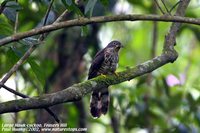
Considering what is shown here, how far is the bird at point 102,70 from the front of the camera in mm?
4410

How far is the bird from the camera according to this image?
14.5 ft

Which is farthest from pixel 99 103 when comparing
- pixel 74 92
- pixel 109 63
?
pixel 74 92

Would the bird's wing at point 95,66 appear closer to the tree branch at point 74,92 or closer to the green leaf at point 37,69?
the tree branch at point 74,92

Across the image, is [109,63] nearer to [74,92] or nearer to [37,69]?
[37,69]

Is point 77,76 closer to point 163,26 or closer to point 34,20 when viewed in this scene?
point 34,20

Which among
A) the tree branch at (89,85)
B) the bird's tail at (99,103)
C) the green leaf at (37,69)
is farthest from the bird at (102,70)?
the green leaf at (37,69)

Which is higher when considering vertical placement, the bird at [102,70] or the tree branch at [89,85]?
the bird at [102,70]

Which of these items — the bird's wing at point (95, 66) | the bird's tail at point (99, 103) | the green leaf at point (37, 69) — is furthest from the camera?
the bird's wing at point (95, 66)

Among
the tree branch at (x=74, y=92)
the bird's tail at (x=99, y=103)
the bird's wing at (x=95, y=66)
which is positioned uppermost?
the bird's wing at (x=95, y=66)

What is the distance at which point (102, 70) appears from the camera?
4695 millimetres

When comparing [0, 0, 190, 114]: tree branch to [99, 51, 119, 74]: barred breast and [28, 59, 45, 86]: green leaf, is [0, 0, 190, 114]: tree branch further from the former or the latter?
[99, 51, 119, 74]: barred breast

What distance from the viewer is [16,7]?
2.96m

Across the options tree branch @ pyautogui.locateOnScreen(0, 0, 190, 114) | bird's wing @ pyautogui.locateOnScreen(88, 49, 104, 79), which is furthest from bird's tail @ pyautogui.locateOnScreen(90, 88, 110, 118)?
tree branch @ pyautogui.locateOnScreen(0, 0, 190, 114)

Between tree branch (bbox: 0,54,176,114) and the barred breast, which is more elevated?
the barred breast
